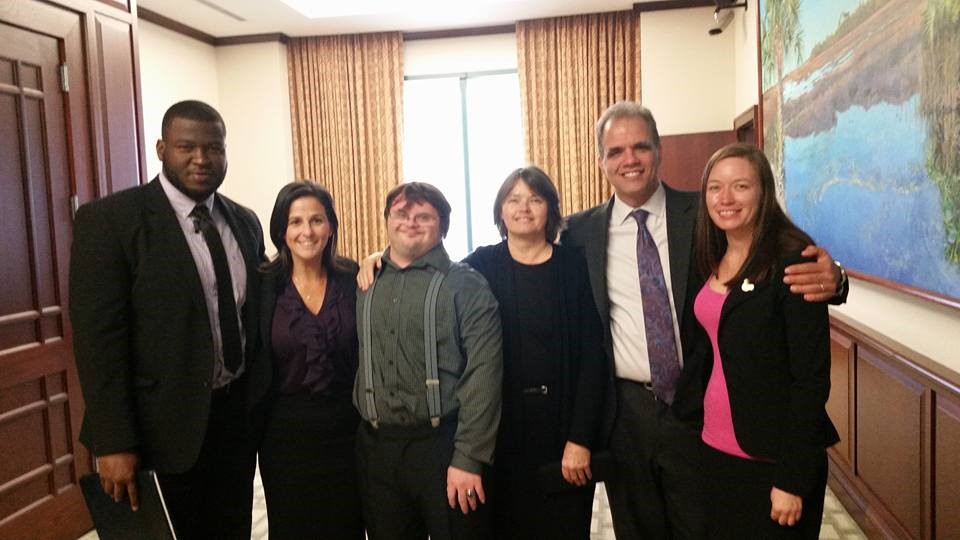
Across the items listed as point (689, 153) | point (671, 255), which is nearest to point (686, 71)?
point (689, 153)

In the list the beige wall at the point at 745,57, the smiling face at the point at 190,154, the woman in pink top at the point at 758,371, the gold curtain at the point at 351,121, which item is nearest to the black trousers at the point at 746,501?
the woman in pink top at the point at 758,371

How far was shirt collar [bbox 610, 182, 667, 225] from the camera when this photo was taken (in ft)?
6.13

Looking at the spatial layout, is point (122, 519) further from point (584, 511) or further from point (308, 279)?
point (584, 511)

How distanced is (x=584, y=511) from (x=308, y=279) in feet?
3.35

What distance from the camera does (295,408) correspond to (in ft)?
5.96

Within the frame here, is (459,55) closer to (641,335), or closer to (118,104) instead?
(118,104)

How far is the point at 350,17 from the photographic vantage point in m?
5.37

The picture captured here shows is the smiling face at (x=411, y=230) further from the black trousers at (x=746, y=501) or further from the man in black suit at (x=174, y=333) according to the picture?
the black trousers at (x=746, y=501)

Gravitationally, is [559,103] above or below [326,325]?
above

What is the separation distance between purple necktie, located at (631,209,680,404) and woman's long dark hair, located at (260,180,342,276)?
88 cm

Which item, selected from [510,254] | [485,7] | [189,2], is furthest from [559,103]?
[510,254]

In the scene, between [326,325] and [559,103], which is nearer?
[326,325]

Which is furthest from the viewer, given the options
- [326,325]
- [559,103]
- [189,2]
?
[559,103]

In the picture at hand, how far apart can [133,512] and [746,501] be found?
59.2 inches
